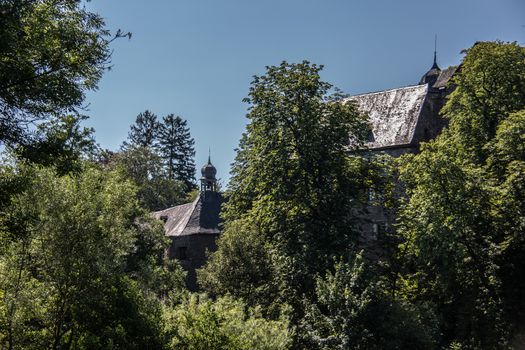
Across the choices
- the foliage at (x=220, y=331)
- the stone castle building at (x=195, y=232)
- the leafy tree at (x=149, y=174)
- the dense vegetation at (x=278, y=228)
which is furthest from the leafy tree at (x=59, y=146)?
the leafy tree at (x=149, y=174)

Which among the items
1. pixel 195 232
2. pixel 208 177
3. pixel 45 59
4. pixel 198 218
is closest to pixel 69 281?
pixel 45 59

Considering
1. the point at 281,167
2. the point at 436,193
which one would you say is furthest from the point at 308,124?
the point at 436,193

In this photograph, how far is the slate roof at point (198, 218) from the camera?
49.6 m

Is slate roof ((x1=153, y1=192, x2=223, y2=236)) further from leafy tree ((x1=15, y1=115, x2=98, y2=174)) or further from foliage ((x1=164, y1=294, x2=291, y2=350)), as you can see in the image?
leafy tree ((x1=15, y1=115, x2=98, y2=174))

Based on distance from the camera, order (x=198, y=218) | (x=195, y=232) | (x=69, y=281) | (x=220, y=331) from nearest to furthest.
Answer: (x=220, y=331)
(x=69, y=281)
(x=195, y=232)
(x=198, y=218)

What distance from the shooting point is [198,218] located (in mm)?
50438

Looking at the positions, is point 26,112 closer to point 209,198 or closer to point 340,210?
point 340,210

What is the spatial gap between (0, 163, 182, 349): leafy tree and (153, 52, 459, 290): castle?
17.7m

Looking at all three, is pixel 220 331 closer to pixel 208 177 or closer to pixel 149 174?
pixel 208 177

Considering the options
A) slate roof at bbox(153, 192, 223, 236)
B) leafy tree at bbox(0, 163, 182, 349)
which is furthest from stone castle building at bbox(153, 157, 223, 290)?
leafy tree at bbox(0, 163, 182, 349)

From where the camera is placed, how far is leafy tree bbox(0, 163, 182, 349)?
645 inches

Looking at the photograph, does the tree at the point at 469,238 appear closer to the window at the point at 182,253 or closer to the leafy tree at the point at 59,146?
the leafy tree at the point at 59,146

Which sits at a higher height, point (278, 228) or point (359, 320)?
point (278, 228)

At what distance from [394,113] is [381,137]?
7.30 ft
